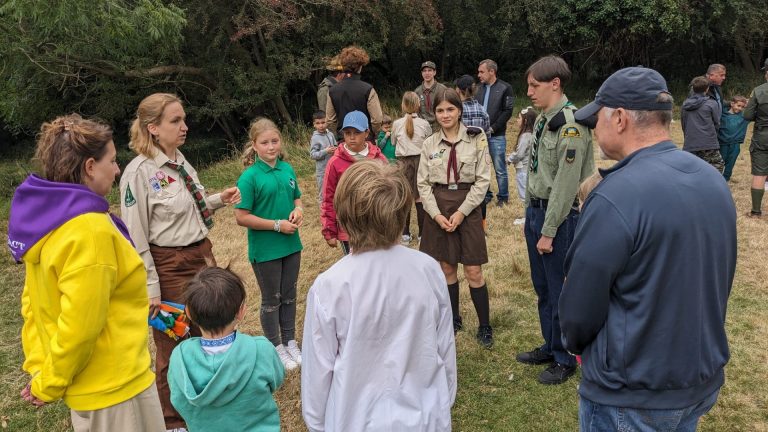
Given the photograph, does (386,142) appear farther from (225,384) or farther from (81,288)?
(81,288)

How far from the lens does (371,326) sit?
6.14 feet

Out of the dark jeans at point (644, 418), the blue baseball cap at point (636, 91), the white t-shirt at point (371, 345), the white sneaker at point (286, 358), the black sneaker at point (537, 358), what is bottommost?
the white sneaker at point (286, 358)

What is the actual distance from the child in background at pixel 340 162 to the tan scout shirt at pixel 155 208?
1296 millimetres

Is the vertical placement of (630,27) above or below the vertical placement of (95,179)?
above

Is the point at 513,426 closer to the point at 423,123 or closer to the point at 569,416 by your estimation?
the point at 569,416

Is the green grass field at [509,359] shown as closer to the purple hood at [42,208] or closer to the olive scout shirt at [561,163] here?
the purple hood at [42,208]

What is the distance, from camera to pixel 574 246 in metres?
1.93

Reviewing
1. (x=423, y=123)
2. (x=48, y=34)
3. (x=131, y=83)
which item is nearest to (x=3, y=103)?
(x=131, y=83)

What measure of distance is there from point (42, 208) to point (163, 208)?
38.6 inches

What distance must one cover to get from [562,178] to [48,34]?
11178 millimetres

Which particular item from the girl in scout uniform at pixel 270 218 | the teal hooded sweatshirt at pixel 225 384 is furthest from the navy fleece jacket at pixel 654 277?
the girl in scout uniform at pixel 270 218

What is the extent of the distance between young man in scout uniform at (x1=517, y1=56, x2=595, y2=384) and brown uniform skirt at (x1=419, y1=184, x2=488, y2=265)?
16.3 inches

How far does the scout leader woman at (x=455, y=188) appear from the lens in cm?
402

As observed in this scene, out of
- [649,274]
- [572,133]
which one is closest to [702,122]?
[572,133]
